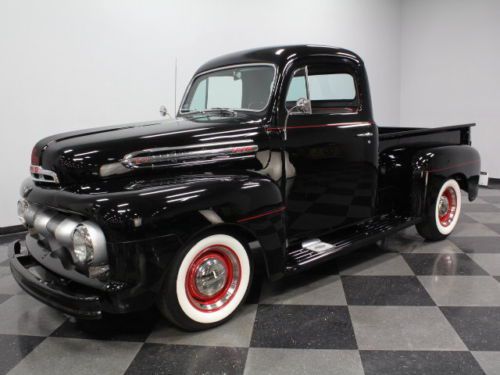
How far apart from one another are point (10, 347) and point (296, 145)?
1.95m

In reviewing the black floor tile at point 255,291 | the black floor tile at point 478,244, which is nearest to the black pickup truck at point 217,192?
the black floor tile at point 255,291

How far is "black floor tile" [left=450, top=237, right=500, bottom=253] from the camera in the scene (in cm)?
357

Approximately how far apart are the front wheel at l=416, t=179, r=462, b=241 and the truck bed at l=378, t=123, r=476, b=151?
1.26ft

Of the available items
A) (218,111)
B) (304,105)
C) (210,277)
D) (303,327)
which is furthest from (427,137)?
(210,277)

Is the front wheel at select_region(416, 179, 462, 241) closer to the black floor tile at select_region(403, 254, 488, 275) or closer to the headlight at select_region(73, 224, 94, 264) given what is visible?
the black floor tile at select_region(403, 254, 488, 275)

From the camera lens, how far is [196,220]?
207cm

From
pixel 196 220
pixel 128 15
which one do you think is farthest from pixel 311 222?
pixel 128 15

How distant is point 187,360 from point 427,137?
2787 mm

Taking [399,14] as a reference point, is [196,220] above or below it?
below

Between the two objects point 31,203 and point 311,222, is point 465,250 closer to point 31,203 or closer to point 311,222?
point 311,222

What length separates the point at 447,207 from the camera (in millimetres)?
3893

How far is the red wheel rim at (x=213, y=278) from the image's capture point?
222 centimetres

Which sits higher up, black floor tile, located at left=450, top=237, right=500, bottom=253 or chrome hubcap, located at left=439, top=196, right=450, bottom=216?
chrome hubcap, located at left=439, top=196, right=450, bottom=216

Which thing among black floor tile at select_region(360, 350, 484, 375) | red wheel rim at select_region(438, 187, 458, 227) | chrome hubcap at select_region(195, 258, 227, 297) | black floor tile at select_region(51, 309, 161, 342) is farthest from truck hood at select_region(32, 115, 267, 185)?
red wheel rim at select_region(438, 187, 458, 227)
